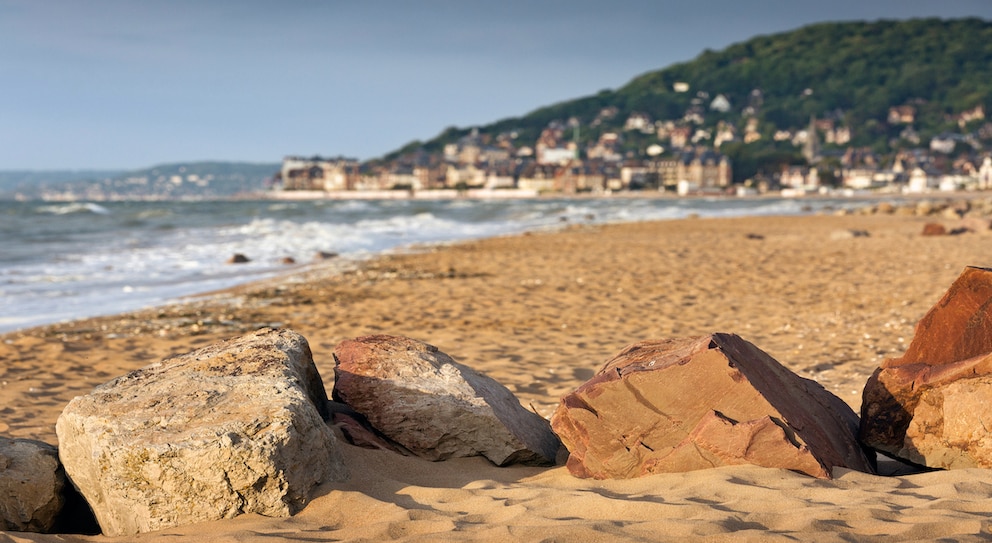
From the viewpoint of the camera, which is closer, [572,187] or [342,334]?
[342,334]

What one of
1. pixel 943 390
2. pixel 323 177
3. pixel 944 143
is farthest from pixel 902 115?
pixel 943 390

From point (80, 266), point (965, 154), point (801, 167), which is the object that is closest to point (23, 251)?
point (80, 266)

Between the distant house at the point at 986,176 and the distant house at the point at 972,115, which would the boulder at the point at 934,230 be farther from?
the distant house at the point at 972,115

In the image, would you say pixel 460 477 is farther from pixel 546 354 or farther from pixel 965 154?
pixel 965 154

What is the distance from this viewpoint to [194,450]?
11.0ft

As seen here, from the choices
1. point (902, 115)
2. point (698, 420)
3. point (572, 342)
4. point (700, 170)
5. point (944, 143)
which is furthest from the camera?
point (902, 115)

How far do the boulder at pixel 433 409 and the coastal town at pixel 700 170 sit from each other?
5041 inches

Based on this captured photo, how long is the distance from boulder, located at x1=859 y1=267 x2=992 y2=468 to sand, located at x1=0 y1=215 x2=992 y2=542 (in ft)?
0.69

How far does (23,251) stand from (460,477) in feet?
75.8

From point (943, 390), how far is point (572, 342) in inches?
180

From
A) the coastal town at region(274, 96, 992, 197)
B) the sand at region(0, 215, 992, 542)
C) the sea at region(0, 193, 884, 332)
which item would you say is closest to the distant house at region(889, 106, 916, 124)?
the coastal town at region(274, 96, 992, 197)

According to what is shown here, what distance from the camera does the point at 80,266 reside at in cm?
1869

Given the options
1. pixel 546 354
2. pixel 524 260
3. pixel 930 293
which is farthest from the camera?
pixel 524 260

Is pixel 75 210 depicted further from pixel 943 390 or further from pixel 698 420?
pixel 943 390
